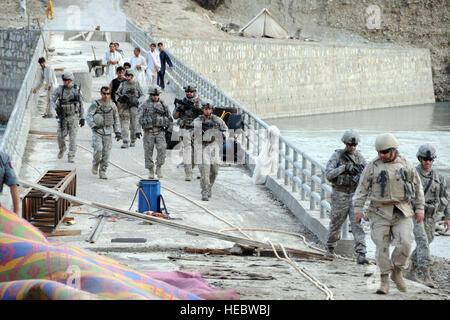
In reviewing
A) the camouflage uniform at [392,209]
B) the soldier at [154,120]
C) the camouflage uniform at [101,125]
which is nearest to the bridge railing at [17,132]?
the camouflage uniform at [101,125]

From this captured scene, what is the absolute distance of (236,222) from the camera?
455 inches

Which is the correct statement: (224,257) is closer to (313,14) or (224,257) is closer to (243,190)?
(243,190)

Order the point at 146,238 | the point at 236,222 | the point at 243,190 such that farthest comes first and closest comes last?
1. the point at 243,190
2. the point at 236,222
3. the point at 146,238

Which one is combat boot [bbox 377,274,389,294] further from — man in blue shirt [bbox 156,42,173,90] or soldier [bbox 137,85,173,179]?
man in blue shirt [bbox 156,42,173,90]

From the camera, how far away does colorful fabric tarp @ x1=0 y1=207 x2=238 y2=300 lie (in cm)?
507

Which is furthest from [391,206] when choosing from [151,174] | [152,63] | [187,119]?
[152,63]

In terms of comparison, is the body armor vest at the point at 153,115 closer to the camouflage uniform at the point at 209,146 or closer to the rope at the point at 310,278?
the camouflage uniform at the point at 209,146

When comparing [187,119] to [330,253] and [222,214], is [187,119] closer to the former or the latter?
[222,214]

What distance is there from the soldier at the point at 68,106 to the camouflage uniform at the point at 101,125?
82cm

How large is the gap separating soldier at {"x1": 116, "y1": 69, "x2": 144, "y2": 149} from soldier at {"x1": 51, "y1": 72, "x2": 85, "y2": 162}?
4.41 feet

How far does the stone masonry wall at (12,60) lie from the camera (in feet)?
97.4

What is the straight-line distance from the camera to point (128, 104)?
15.4 metres
